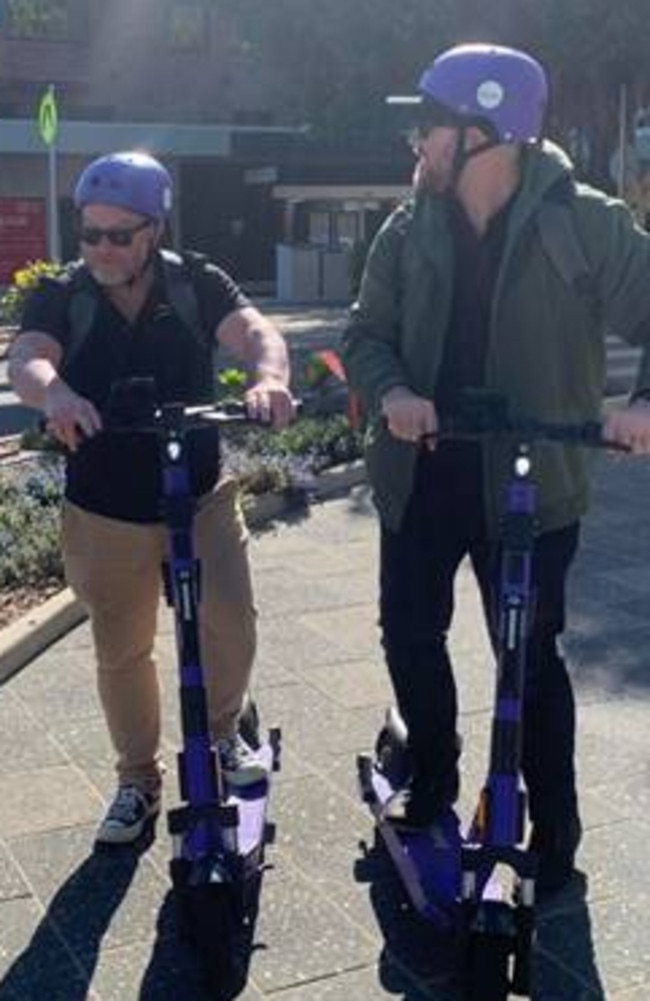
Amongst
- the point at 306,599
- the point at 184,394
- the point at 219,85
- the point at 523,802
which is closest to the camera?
the point at 523,802

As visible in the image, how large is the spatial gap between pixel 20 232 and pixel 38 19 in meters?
5.53

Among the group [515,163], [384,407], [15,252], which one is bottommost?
[15,252]

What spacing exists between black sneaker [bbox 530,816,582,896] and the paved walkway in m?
0.05

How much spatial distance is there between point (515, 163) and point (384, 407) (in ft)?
2.09

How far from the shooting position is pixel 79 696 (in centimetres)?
512

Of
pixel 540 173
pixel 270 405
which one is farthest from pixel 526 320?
pixel 270 405

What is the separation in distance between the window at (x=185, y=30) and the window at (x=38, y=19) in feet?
9.68

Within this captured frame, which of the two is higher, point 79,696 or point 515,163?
point 515,163

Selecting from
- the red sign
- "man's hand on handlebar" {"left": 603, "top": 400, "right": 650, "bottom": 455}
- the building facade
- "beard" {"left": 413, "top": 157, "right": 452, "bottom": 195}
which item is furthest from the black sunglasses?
the red sign

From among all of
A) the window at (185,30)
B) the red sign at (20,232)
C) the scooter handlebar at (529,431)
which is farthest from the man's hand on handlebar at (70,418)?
the window at (185,30)

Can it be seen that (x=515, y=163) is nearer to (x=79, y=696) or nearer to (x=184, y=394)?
(x=184, y=394)

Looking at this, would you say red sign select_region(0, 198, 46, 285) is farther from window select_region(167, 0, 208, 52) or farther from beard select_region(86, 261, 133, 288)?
beard select_region(86, 261, 133, 288)

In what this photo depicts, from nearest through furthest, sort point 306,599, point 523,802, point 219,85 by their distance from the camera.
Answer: point 523,802 < point 306,599 < point 219,85

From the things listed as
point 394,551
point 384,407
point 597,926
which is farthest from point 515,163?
A: point 597,926
